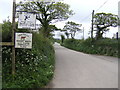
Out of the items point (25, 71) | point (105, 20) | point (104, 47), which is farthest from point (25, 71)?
point (105, 20)

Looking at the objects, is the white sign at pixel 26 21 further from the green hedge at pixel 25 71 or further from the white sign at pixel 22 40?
the green hedge at pixel 25 71

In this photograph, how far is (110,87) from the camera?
4.96m

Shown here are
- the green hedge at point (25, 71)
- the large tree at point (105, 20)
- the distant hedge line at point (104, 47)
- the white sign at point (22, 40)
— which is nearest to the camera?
the green hedge at point (25, 71)

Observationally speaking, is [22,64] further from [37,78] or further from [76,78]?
[76,78]

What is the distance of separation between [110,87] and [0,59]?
4266mm

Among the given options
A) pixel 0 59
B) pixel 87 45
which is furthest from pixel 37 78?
pixel 87 45

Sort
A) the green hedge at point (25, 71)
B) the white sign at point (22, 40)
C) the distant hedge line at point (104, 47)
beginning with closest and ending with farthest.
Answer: the green hedge at point (25, 71)
the white sign at point (22, 40)
the distant hedge line at point (104, 47)

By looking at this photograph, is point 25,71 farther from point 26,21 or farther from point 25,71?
point 26,21

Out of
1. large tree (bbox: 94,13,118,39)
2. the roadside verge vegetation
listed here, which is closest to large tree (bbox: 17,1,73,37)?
large tree (bbox: 94,13,118,39)

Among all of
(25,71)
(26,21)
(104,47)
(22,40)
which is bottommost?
(25,71)

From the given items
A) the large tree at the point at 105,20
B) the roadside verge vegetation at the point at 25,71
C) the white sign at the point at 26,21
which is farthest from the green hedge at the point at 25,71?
the large tree at the point at 105,20

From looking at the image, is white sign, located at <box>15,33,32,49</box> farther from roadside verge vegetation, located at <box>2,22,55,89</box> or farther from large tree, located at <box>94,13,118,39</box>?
large tree, located at <box>94,13,118,39</box>

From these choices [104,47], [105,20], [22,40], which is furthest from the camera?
[105,20]

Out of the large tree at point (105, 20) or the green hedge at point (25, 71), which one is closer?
the green hedge at point (25, 71)
